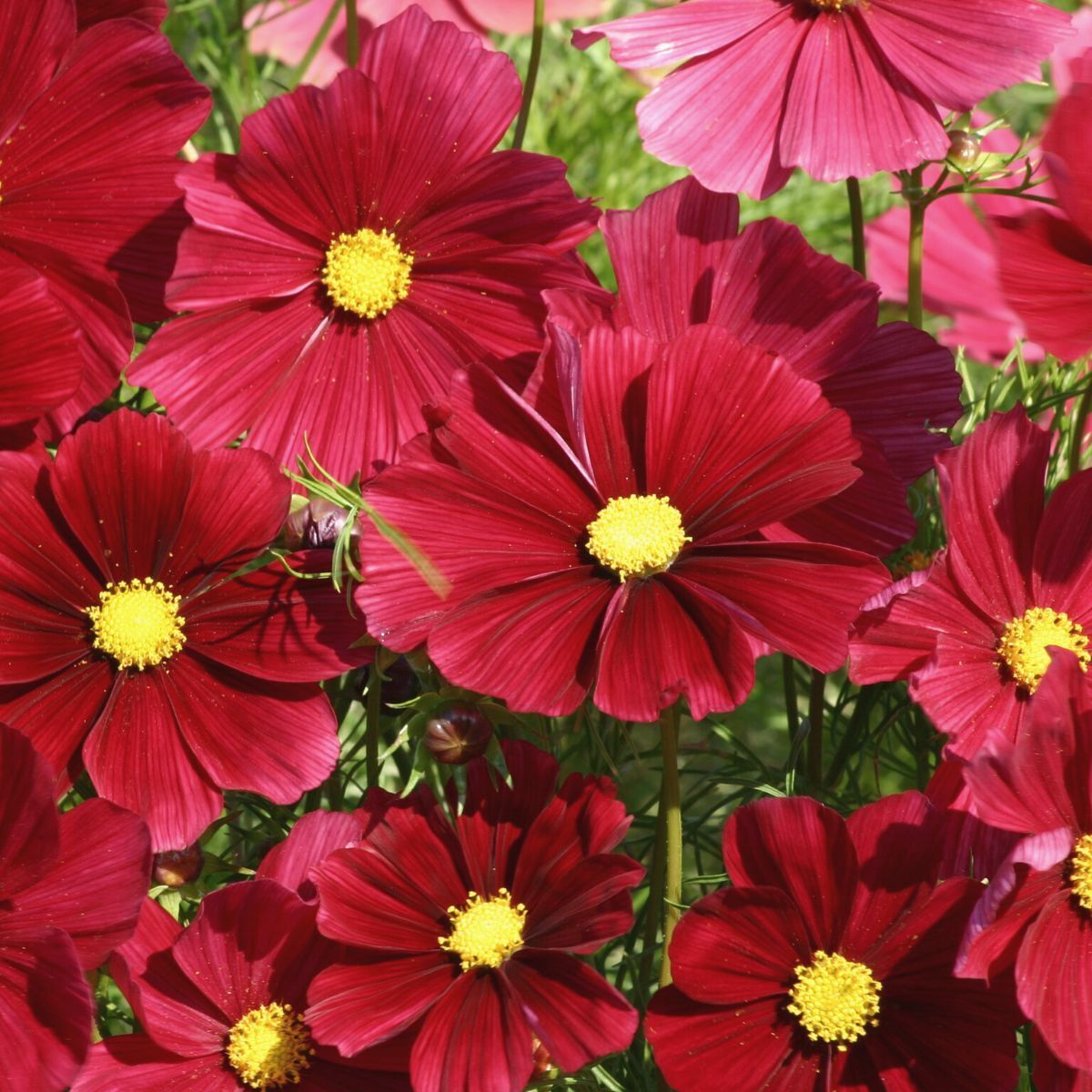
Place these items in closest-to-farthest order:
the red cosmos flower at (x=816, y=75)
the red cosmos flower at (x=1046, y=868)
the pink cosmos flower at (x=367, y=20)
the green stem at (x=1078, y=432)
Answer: the red cosmos flower at (x=1046, y=868) < the red cosmos flower at (x=816, y=75) < the green stem at (x=1078, y=432) < the pink cosmos flower at (x=367, y=20)

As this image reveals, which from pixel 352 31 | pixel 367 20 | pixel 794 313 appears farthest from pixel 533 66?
pixel 367 20

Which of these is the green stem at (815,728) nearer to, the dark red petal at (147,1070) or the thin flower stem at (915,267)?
the thin flower stem at (915,267)

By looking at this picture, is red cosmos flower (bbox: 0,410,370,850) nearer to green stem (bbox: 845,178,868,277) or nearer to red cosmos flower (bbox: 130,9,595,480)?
red cosmos flower (bbox: 130,9,595,480)

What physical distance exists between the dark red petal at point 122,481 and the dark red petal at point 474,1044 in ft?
0.71

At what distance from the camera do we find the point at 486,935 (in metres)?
0.58

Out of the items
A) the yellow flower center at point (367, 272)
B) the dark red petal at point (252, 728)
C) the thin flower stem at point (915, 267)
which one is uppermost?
the thin flower stem at point (915, 267)

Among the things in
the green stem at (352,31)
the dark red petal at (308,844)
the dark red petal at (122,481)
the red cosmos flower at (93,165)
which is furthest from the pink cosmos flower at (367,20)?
the dark red petal at (308,844)

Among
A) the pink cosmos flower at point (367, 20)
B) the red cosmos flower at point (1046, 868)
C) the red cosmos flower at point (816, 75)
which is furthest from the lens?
the pink cosmos flower at point (367, 20)

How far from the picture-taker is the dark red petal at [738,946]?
1.84 feet

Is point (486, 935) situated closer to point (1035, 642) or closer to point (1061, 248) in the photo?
point (1035, 642)

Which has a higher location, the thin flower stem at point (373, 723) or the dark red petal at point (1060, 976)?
the thin flower stem at point (373, 723)

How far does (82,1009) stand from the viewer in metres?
0.53

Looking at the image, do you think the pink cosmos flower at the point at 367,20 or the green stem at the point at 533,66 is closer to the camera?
the green stem at the point at 533,66

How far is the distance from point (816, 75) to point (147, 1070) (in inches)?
18.9
